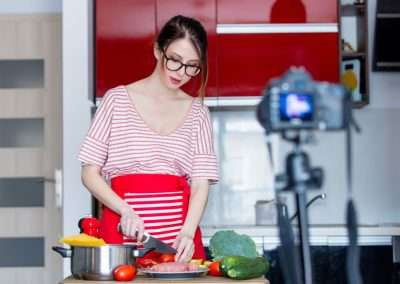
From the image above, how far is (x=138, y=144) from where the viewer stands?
1.71m

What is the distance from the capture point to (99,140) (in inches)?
67.0

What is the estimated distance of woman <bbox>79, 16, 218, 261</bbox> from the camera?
5.54ft

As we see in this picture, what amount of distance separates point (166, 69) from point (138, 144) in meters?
0.19

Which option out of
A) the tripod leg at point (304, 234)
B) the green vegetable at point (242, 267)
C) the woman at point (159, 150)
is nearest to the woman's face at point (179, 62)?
the woman at point (159, 150)

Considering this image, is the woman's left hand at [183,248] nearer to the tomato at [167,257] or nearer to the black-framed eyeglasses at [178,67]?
the tomato at [167,257]

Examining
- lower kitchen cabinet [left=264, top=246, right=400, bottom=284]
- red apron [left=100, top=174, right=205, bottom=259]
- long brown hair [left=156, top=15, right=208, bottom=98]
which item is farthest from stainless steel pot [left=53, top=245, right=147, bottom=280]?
lower kitchen cabinet [left=264, top=246, right=400, bottom=284]

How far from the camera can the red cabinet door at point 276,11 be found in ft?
11.6

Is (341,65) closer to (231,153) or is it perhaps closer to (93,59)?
(231,153)

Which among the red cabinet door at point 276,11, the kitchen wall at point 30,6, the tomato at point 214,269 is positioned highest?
the kitchen wall at point 30,6

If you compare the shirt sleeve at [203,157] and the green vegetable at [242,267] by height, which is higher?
the shirt sleeve at [203,157]

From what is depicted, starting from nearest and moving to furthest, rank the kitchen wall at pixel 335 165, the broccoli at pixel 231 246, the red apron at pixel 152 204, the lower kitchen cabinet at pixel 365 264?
the broccoli at pixel 231 246, the red apron at pixel 152 204, the lower kitchen cabinet at pixel 365 264, the kitchen wall at pixel 335 165

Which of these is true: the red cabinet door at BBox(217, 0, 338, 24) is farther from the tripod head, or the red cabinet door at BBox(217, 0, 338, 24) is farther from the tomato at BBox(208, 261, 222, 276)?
the tripod head

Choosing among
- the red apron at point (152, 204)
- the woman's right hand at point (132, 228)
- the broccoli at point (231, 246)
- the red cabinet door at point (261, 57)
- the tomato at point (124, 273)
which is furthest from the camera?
the red cabinet door at point (261, 57)

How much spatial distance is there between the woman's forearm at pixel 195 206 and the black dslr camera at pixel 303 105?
1187mm
